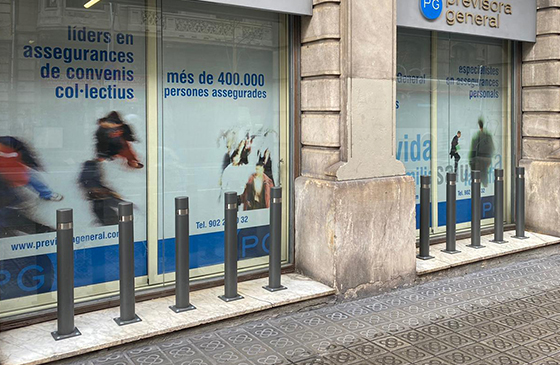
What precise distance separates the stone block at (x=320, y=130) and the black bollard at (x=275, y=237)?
2.80 feet

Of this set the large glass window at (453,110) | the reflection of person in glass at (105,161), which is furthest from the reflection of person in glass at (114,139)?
the large glass window at (453,110)

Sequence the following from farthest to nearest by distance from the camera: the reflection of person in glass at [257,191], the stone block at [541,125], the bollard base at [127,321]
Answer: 1. the stone block at [541,125]
2. the reflection of person in glass at [257,191]
3. the bollard base at [127,321]

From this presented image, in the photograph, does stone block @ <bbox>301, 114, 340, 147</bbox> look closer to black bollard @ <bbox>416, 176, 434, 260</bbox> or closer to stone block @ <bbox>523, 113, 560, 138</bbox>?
black bollard @ <bbox>416, 176, 434, 260</bbox>

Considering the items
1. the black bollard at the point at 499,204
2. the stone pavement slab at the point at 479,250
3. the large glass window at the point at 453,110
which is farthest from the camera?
the large glass window at the point at 453,110

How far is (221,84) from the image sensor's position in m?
6.00

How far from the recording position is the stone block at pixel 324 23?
5.83 m

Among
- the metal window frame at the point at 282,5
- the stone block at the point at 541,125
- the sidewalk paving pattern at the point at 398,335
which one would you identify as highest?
the metal window frame at the point at 282,5

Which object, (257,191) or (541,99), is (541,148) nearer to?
(541,99)

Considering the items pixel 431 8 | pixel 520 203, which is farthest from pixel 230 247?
pixel 520 203

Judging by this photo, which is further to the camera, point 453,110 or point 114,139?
point 453,110

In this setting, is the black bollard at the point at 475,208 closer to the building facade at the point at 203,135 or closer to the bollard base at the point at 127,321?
the building facade at the point at 203,135

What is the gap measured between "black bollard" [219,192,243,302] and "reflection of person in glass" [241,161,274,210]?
1.05 m

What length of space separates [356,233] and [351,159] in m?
0.75

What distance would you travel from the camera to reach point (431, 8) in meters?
6.86
